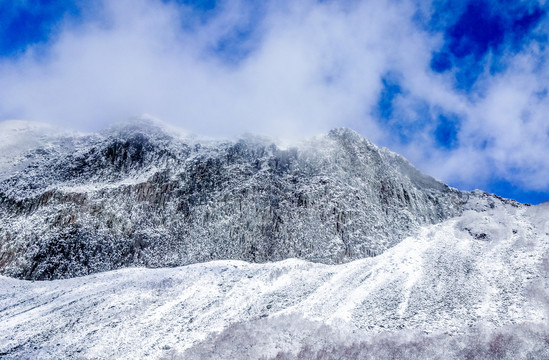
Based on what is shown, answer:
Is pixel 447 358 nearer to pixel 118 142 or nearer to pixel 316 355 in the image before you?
pixel 316 355

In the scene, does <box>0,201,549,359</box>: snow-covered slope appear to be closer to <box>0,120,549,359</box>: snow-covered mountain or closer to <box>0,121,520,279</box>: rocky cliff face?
<box>0,120,549,359</box>: snow-covered mountain

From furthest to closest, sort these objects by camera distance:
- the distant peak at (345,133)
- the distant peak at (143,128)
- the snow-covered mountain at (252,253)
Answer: the distant peak at (345,133)
the distant peak at (143,128)
the snow-covered mountain at (252,253)

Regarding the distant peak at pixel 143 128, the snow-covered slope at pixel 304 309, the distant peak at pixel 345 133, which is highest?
the distant peak at pixel 345 133

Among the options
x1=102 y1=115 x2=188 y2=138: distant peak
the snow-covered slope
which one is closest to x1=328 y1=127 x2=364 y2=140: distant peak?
x1=102 y1=115 x2=188 y2=138: distant peak

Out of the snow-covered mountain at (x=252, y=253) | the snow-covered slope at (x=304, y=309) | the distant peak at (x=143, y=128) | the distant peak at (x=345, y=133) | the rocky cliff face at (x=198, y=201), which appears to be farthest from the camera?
the distant peak at (x=345, y=133)

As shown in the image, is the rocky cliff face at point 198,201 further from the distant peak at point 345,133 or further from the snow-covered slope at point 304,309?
the snow-covered slope at point 304,309

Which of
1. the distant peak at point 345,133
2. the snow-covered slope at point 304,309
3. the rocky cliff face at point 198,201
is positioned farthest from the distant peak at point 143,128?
the snow-covered slope at point 304,309

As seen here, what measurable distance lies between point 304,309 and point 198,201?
23248 mm

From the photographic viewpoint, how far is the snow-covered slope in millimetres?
23453

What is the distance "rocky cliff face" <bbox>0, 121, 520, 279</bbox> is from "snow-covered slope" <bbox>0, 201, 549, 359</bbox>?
3.56 metres

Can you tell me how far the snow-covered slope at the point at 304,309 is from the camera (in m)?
23.5

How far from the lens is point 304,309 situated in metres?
28.2

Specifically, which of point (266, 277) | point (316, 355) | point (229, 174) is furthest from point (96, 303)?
point (229, 174)

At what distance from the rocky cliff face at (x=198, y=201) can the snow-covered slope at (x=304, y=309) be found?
3.56 meters
